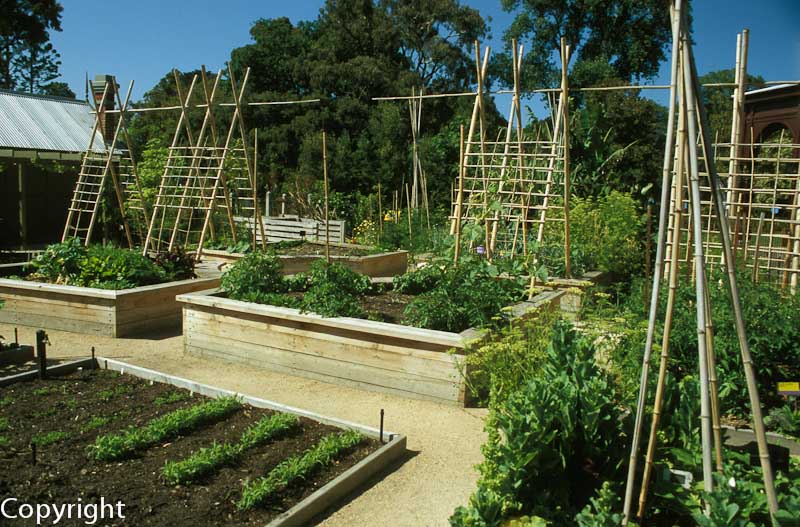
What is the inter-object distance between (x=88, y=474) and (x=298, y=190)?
38.6 ft

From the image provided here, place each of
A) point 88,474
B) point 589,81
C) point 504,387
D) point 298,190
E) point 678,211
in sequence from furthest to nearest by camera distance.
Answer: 1. point 589,81
2. point 298,190
3. point 504,387
4. point 88,474
5. point 678,211

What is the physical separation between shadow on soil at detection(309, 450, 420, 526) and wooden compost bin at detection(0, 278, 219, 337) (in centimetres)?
421

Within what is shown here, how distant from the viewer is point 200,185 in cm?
1030

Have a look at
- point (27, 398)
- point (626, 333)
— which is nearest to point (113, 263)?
point (27, 398)

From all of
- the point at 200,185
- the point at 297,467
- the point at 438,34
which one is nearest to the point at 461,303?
the point at 297,467

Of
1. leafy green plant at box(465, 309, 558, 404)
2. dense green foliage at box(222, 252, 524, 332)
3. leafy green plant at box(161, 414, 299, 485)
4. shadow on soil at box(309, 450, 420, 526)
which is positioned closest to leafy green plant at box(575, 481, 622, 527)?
leafy green plant at box(465, 309, 558, 404)

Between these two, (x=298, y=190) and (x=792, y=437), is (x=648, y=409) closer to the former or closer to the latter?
(x=792, y=437)

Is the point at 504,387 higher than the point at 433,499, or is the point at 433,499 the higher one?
the point at 504,387

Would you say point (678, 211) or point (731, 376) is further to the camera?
point (731, 376)

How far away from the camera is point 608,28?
23.5m

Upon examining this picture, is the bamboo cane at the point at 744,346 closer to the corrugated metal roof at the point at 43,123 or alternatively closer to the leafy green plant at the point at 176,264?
the leafy green plant at the point at 176,264

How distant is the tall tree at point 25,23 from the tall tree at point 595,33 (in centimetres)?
2150

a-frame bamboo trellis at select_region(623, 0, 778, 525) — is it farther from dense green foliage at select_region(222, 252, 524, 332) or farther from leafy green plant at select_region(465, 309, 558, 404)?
dense green foliage at select_region(222, 252, 524, 332)

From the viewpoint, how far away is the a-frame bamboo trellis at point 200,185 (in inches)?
375
